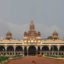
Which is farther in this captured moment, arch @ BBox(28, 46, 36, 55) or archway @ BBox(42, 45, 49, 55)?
arch @ BBox(28, 46, 36, 55)

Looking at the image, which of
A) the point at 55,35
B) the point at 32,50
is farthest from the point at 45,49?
the point at 55,35

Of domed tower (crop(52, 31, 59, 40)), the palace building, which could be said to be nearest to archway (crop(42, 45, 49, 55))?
the palace building

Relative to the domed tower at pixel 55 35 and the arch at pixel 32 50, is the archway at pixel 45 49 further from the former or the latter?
the domed tower at pixel 55 35

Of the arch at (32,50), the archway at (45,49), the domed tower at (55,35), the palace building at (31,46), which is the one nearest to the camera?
the palace building at (31,46)

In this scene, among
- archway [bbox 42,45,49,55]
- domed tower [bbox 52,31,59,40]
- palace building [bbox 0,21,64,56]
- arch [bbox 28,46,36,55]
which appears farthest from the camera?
domed tower [bbox 52,31,59,40]

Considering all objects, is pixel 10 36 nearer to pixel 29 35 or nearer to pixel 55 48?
pixel 29 35

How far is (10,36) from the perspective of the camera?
123m

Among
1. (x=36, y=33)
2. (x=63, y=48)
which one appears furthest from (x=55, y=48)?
(x=36, y=33)

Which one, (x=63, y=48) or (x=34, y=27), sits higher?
(x=34, y=27)

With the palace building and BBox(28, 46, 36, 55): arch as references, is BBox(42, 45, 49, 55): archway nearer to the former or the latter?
the palace building

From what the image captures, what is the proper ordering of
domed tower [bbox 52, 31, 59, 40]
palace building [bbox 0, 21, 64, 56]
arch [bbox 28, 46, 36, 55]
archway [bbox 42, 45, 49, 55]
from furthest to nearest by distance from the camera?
domed tower [bbox 52, 31, 59, 40] < arch [bbox 28, 46, 36, 55] < archway [bbox 42, 45, 49, 55] < palace building [bbox 0, 21, 64, 56]

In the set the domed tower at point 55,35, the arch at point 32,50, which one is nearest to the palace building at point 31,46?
the arch at point 32,50

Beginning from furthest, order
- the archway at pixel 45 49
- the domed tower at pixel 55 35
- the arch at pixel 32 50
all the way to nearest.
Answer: the domed tower at pixel 55 35 → the arch at pixel 32 50 → the archway at pixel 45 49

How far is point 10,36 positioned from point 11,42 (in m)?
13.5
